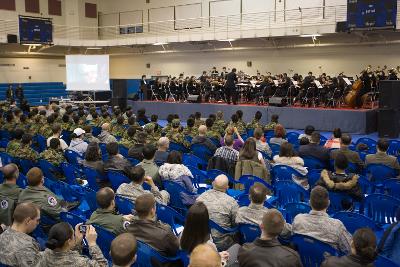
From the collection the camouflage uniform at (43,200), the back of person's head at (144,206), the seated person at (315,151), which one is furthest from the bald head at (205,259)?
the seated person at (315,151)

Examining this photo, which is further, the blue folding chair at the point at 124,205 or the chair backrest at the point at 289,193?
→ the chair backrest at the point at 289,193

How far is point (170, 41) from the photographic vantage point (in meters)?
24.5

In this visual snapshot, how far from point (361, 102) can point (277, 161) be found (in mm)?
10622

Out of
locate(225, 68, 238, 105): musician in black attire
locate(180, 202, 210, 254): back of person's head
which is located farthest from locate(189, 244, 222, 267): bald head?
locate(225, 68, 238, 105): musician in black attire

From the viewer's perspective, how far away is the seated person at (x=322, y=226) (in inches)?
146

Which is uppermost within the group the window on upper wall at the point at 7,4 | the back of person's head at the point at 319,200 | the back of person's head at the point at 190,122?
the window on upper wall at the point at 7,4

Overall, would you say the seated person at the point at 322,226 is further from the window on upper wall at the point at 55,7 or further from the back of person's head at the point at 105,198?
the window on upper wall at the point at 55,7

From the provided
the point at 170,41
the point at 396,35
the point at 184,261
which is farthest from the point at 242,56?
the point at 184,261

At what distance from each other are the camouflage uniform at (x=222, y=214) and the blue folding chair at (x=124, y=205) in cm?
90

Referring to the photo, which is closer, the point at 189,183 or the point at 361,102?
the point at 189,183

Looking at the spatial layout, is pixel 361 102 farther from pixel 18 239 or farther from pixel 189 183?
pixel 18 239

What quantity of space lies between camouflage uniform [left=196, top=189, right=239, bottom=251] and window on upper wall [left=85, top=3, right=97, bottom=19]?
28.1 m

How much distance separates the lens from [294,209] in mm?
4613

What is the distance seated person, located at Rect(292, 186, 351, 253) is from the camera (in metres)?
3.70
